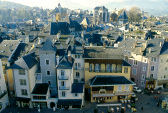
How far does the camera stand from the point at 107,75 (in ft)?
165

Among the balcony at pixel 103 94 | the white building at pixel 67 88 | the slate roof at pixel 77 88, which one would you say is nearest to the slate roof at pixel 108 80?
the balcony at pixel 103 94

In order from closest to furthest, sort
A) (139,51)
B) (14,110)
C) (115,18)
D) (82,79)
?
(14,110) → (82,79) → (139,51) → (115,18)

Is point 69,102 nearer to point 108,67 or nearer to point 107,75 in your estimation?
point 107,75

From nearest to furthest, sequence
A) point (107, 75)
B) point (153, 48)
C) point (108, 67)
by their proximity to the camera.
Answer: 1. point (108, 67)
2. point (107, 75)
3. point (153, 48)

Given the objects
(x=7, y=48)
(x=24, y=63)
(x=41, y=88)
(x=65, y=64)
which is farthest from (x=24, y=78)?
(x=7, y=48)

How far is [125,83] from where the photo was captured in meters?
48.0

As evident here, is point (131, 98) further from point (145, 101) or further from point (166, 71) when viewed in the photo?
point (166, 71)

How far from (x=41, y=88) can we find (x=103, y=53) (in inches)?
786

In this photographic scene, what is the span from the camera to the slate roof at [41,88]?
1811 inches

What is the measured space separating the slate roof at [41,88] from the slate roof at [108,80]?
12503 mm

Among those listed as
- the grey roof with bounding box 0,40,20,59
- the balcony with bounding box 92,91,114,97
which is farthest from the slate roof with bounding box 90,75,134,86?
the grey roof with bounding box 0,40,20,59

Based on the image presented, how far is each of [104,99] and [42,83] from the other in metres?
18.1

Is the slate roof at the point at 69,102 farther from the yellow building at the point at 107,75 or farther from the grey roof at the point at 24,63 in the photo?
the grey roof at the point at 24,63

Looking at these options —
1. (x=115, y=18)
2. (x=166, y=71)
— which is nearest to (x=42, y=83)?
(x=166, y=71)
